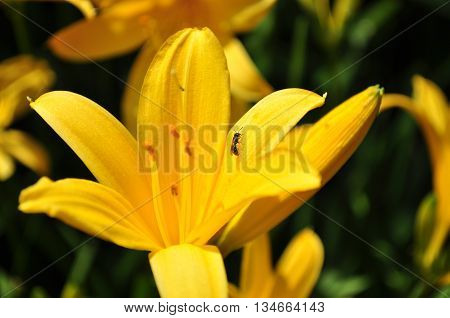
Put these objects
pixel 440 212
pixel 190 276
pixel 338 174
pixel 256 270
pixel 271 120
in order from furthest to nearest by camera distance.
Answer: pixel 338 174 < pixel 440 212 < pixel 256 270 < pixel 271 120 < pixel 190 276

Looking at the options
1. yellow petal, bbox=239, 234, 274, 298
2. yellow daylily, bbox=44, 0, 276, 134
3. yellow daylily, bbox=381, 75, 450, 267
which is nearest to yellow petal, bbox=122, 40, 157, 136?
yellow daylily, bbox=44, 0, 276, 134

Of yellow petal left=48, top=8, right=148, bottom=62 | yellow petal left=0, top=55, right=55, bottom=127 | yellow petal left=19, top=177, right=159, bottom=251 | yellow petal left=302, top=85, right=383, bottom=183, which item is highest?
yellow petal left=48, top=8, right=148, bottom=62

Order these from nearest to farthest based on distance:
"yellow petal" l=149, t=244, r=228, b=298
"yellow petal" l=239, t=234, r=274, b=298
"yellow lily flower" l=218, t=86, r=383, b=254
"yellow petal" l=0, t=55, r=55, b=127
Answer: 1. "yellow petal" l=149, t=244, r=228, b=298
2. "yellow lily flower" l=218, t=86, r=383, b=254
3. "yellow petal" l=239, t=234, r=274, b=298
4. "yellow petal" l=0, t=55, r=55, b=127

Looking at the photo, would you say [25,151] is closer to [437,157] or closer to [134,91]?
[134,91]

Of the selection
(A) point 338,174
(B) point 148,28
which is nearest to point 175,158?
(B) point 148,28

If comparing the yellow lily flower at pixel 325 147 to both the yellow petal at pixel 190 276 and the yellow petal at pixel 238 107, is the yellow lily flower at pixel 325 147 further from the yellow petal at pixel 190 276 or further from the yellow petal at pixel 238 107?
the yellow petal at pixel 238 107

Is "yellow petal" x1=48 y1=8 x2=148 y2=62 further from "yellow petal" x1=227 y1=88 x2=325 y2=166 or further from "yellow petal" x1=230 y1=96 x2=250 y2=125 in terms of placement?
"yellow petal" x1=227 y1=88 x2=325 y2=166

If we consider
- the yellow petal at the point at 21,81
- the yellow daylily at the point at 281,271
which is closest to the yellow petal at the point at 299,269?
the yellow daylily at the point at 281,271
